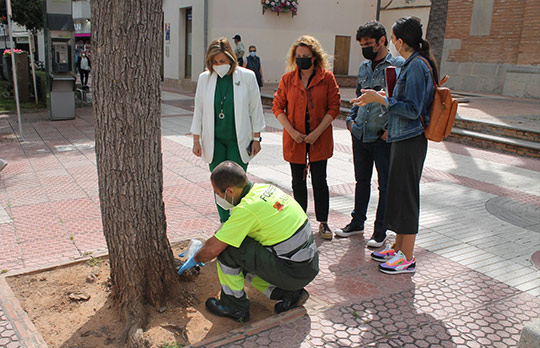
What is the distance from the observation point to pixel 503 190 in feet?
21.8

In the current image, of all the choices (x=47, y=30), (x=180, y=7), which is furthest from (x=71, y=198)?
(x=180, y=7)

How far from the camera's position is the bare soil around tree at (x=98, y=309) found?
2.93 m

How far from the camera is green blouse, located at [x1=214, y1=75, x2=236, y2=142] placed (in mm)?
3967

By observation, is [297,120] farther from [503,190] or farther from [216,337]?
[503,190]

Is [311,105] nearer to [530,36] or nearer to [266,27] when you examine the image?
[530,36]

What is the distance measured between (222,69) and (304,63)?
2.63 feet

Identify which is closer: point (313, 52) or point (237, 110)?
point (237, 110)

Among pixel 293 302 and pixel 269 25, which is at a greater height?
pixel 269 25

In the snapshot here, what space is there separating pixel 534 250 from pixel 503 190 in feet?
7.61

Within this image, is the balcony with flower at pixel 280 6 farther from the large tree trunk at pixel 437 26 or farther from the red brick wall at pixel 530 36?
the red brick wall at pixel 530 36

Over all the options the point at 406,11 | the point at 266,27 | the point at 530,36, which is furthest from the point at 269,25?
the point at 530,36

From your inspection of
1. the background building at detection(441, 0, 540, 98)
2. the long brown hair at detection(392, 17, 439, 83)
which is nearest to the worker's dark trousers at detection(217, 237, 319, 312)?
the long brown hair at detection(392, 17, 439, 83)

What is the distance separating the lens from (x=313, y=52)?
4242 millimetres

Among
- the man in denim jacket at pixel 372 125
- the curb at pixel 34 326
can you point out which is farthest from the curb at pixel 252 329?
the man in denim jacket at pixel 372 125
